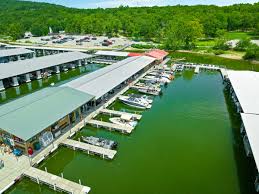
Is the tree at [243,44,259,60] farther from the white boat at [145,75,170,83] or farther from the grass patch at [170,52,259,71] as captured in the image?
the white boat at [145,75,170,83]

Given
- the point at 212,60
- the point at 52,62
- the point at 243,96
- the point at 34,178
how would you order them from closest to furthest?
the point at 34,178 < the point at 243,96 < the point at 52,62 < the point at 212,60

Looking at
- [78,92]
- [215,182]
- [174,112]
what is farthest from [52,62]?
[215,182]

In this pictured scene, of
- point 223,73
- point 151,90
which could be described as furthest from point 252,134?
point 223,73

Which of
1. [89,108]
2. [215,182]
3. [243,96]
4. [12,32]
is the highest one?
[12,32]

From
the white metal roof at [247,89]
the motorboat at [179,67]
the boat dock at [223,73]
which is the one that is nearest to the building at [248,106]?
the white metal roof at [247,89]

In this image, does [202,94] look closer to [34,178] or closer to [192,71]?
[192,71]

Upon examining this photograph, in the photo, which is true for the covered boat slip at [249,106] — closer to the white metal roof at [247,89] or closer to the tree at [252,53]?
the white metal roof at [247,89]
